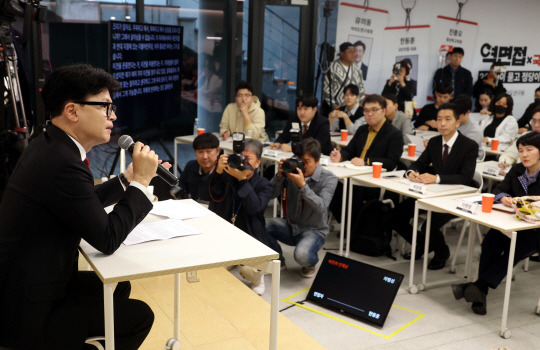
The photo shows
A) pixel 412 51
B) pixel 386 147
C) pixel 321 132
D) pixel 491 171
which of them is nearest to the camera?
pixel 491 171

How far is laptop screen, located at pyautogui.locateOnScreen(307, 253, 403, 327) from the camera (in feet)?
10.9

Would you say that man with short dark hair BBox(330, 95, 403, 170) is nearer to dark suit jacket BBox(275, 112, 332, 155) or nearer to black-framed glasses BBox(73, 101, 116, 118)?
dark suit jacket BBox(275, 112, 332, 155)

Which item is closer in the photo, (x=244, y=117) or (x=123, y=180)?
(x=123, y=180)

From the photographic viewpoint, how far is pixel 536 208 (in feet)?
10.6

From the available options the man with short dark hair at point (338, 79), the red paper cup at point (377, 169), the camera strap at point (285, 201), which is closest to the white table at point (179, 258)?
the camera strap at point (285, 201)

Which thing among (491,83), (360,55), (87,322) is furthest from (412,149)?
(491,83)

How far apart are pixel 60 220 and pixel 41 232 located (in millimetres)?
64

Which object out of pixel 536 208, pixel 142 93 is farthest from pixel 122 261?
pixel 142 93

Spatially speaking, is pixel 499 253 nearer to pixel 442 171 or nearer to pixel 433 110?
pixel 442 171

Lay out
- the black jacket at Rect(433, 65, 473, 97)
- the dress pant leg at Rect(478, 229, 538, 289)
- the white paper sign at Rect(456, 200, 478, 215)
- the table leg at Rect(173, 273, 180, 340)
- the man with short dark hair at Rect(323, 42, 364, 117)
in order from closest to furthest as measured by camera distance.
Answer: the table leg at Rect(173, 273, 180, 340)
the white paper sign at Rect(456, 200, 478, 215)
the dress pant leg at Rect(478, 229, 538, 289)
the man with short dark hair at Rect(323, 42, 364, 117)
the black jacket at Rect(433, 65, 473, 97)

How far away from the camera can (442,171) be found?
4262 millimetres

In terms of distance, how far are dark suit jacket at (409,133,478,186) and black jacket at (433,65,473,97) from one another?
4.52m

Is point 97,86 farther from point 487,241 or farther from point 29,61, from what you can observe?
point 29,61

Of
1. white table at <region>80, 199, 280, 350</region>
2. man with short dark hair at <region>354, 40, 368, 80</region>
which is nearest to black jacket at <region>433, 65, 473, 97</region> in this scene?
man with short dark hair at <region>354, 40, 368, 80</region>
